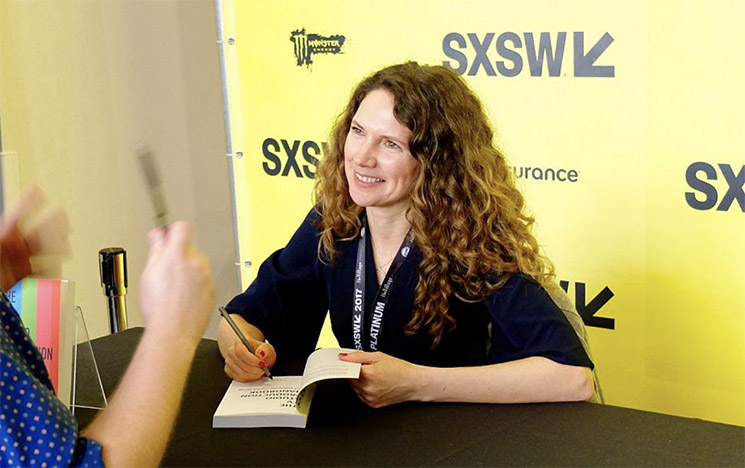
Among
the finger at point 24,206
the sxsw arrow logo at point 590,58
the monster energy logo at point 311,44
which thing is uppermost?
the monster energy logo at point 311,44

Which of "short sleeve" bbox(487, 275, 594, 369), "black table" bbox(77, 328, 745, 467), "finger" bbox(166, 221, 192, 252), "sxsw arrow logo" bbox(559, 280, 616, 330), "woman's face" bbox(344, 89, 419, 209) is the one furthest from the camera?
"sxsw arrow logo" bbox(559, 280, 616, 330)

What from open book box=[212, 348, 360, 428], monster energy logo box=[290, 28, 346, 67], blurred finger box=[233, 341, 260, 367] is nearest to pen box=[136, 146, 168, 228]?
open book box=[212, 348, 360, 428]

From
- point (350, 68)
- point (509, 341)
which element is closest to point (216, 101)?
point (350, 68)

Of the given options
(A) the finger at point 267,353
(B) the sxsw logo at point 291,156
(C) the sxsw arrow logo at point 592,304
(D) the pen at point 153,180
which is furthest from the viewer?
(B) the sxsw logo at point 291,156

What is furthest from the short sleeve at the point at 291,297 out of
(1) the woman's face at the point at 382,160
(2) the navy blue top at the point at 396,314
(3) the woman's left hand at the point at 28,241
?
(3) the woman's left hand at the point at 28,241

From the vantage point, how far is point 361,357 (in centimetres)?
176

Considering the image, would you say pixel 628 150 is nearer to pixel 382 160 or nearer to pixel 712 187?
pixel 712 187

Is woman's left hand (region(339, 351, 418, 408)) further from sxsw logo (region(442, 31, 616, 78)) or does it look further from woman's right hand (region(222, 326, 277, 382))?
sxsw logo (region(442, 31, 616, 78))

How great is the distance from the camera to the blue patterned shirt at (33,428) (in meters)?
1.01

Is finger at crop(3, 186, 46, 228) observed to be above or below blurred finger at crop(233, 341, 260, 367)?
above

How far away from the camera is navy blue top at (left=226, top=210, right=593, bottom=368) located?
6.06ft

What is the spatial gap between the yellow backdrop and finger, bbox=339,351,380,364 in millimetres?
1087

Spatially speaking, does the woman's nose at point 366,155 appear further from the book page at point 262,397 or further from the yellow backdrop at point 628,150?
the yellow backdrop at point 628,150

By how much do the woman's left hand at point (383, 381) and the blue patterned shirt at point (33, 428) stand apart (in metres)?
0.72
